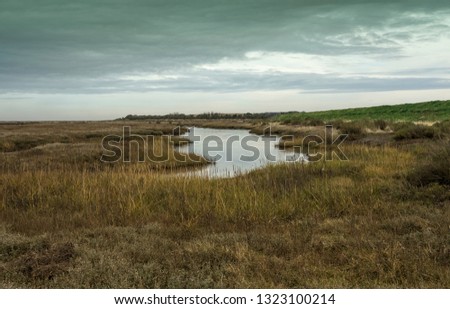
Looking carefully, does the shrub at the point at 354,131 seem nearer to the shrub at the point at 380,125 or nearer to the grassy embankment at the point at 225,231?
the shrub at the point at 380,125

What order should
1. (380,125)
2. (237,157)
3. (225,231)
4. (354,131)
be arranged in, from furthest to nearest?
1. (380,125)
2. (354,131)
3. (237,157)
4. (225,231)

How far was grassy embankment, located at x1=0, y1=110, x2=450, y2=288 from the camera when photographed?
577 centimetres

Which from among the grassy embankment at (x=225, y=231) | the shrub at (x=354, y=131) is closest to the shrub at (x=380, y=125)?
the shrub at (x=354, y=131)

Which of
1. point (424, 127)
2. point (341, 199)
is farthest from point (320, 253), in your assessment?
point (424, 127)

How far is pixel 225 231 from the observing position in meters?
8.51

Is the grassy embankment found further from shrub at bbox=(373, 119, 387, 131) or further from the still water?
shrub at bbox=(373, 119, 387, 131)

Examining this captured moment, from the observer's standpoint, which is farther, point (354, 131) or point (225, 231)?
point (354, 131)

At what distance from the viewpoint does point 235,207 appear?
1033 centimetres

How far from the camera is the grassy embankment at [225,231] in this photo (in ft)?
18.9

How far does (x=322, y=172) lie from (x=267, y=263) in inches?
418

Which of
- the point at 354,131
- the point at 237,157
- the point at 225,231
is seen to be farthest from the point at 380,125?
the point at 225,231

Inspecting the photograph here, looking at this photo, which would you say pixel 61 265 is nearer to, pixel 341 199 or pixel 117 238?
pixel 117 238

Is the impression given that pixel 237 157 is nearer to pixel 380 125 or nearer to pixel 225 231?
pixel 380 125

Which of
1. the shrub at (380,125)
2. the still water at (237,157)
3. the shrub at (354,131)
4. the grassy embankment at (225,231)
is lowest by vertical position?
the still water at (237,157)
